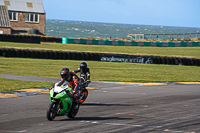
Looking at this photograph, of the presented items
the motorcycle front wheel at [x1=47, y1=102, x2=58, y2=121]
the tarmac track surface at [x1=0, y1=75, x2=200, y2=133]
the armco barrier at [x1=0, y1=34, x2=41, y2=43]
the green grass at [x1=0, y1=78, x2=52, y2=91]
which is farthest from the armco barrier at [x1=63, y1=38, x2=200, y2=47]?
the motorcycle front wheel at [x1=47, y1=102, x2=58, y2=121]

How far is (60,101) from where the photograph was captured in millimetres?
9523

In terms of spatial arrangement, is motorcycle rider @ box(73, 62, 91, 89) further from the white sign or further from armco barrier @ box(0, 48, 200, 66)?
the white sign

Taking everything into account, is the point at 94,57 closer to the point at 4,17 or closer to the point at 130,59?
the point at 130,59

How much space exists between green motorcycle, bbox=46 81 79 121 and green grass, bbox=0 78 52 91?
7.00 metres

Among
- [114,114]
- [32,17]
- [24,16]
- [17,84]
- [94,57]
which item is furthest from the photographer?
[32,17]

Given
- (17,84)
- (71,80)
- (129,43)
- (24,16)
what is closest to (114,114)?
(71,80)

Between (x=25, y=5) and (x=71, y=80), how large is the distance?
59639mm

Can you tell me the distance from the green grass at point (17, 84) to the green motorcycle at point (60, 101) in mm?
6996

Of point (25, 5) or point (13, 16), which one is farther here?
point (25, 5)

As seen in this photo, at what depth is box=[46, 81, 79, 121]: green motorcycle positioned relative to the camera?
30.6 ft

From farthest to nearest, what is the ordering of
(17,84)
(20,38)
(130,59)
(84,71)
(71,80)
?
(20,38) → (130,59) → (17,84) → (84,71) → (71,80)

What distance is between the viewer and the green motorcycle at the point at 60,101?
9.34 m

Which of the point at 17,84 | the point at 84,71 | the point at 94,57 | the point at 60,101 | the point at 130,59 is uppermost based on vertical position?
the point at 84,71

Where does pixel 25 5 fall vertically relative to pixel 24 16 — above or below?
above
